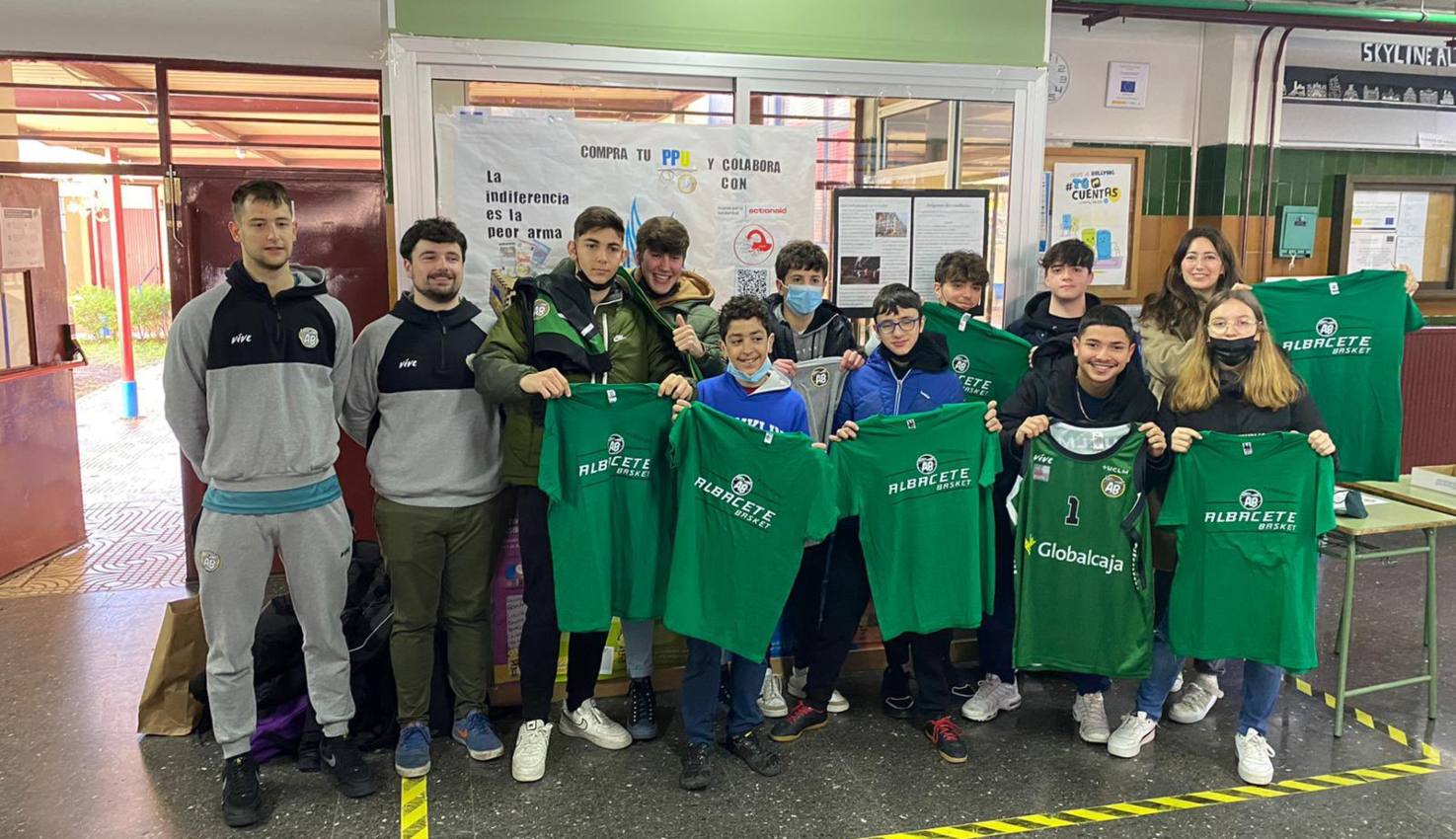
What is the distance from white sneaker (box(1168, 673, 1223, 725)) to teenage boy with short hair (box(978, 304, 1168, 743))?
29 centimetres

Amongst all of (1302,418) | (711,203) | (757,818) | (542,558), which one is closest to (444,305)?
(542,558)

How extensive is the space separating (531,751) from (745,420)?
1253mm

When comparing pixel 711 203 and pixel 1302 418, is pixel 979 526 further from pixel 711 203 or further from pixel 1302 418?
pixel 711 203

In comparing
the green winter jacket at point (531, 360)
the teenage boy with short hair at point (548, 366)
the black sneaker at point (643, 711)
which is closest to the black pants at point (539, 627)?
the teenage boy with short hair at point (548, 366)

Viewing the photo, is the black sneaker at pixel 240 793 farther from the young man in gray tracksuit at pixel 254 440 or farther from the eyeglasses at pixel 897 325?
the eyeglasses at pixel 897 325

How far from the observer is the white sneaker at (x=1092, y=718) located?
3.40 meters

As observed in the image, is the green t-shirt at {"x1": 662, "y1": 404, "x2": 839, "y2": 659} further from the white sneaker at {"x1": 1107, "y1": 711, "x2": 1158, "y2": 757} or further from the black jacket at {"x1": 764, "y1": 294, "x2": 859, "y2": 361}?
the white sneaker at {"x1": 1107, "y1": 711, "x2": 1158, "y2": 757}

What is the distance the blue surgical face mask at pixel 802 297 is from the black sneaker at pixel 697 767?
1.47 m

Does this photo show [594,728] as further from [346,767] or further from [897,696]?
[897,696]

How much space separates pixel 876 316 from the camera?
3.29 metres

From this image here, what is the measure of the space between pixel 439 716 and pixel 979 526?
75.6 inches

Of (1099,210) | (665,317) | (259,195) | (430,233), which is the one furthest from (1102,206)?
(259,195)

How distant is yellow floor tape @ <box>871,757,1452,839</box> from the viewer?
289cm

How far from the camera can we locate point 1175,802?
3049mm
